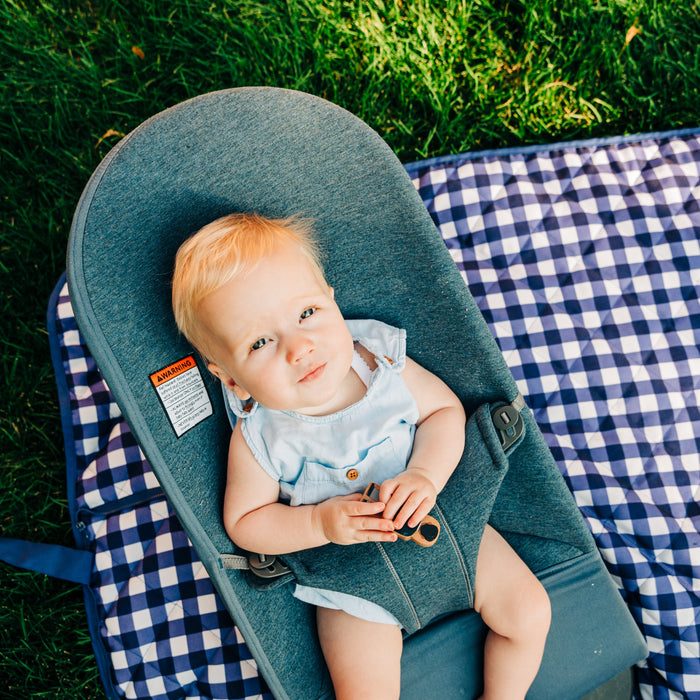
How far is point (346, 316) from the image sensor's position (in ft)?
4.22

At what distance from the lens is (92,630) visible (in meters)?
1.46

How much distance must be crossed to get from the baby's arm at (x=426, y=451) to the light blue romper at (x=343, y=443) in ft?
0.10

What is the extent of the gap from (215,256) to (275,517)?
492mm

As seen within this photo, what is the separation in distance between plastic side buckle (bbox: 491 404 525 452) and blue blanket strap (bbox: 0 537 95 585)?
999 mm

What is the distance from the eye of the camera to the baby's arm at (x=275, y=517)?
3.53 feet

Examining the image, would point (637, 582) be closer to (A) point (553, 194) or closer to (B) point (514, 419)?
(B) point (514, 419)

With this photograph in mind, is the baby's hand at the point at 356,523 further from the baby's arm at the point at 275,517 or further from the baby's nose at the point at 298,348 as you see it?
the baby's nose at the point at 298,348

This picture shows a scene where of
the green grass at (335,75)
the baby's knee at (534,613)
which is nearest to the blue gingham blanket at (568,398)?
the green grass at (335,75)

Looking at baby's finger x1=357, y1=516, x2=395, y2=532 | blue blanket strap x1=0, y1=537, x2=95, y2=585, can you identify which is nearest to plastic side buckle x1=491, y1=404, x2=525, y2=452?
baby's finger x1=357, y1=516, x2=395, y2=532

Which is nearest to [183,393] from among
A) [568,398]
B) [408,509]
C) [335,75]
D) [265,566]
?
[265,566]

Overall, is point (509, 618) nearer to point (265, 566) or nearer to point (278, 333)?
point (265, 566)

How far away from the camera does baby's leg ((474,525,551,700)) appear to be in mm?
1173

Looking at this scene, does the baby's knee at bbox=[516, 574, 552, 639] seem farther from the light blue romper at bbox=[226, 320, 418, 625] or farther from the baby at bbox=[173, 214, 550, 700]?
the light blue romper at bbox=[226, 320, 418, 625]

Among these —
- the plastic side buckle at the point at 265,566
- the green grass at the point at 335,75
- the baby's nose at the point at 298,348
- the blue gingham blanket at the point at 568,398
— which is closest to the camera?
the baby's nose at the point at 298,348
